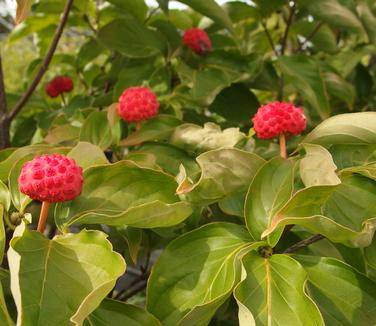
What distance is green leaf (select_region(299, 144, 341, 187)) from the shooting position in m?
0.66

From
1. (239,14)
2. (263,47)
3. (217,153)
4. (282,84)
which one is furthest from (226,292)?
(263,47)

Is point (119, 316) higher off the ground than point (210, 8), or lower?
lower

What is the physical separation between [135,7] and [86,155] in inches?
26.4

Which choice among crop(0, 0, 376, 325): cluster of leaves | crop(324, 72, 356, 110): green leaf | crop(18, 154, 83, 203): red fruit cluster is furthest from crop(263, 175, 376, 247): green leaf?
crop(324, 72, 356, 110): green leaf

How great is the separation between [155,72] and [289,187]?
73 centimetres

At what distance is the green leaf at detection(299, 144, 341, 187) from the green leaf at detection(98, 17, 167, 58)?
0.71 meters

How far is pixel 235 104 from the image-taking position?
1417 millimetres

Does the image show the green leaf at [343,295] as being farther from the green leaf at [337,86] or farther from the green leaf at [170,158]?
the green leaf at [337,86]

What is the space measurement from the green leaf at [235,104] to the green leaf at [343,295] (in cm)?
72

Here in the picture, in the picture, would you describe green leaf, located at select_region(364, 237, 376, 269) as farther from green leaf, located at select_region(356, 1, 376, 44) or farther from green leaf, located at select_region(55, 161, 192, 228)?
green leaf, located at select_region(356, 1, 376, 44)

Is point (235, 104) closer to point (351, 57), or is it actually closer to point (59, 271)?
point (351, 57)

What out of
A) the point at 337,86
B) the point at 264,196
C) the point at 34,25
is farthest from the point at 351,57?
the point at 264,196

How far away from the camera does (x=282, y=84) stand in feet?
5.00

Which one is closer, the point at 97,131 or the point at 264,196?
the point at 264,196
